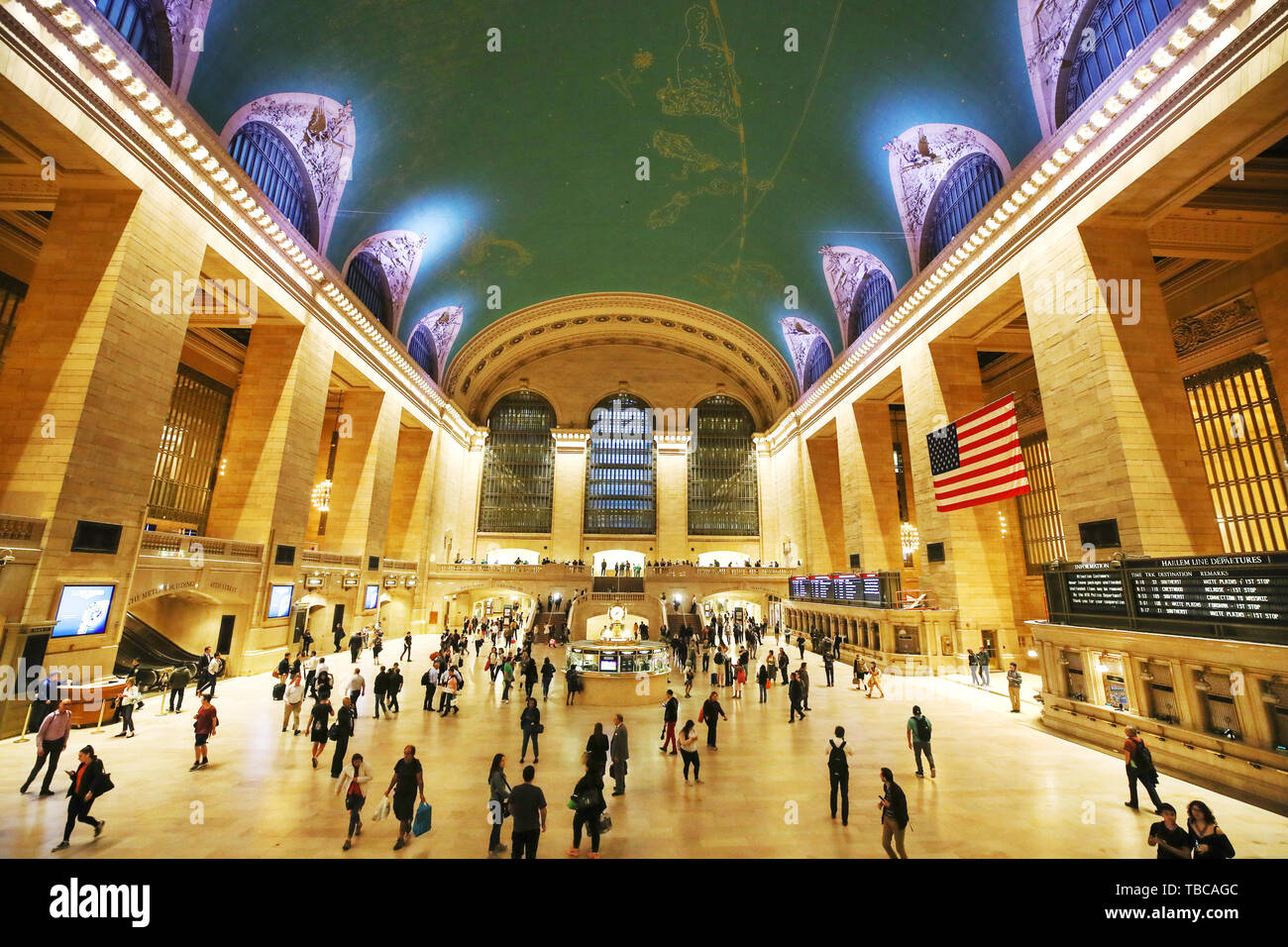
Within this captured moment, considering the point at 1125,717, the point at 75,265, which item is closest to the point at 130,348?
the point at 75,265

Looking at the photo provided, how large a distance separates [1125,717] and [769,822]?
6846mm

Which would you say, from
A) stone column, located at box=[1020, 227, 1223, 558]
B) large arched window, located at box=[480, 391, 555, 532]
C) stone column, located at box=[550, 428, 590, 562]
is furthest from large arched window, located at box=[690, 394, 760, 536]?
stone column, located at box=[1020, 227, 1223, 558]

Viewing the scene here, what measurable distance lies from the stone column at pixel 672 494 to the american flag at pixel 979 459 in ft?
68.3

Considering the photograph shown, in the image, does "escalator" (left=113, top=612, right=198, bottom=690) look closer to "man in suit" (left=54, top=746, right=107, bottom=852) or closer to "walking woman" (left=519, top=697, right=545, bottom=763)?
"man in suit" (left=54, top=746, right=107, bottom=852)

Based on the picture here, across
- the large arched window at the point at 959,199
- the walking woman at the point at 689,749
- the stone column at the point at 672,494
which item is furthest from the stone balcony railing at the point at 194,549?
the stone column at the point at 672,494

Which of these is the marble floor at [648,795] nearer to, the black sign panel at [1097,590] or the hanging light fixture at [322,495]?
the black sign panel at [1097,590]

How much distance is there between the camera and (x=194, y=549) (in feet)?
41.6

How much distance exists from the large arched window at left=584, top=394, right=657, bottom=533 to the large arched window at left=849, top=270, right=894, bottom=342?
54.0 ft

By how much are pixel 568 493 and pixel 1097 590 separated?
2906 centimetres

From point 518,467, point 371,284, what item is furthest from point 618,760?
point 518,467

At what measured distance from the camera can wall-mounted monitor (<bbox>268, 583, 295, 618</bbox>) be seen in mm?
14953

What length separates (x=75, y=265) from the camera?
1031 centimetres

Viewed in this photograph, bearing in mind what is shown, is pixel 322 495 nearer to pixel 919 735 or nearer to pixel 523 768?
pixel 523 768
